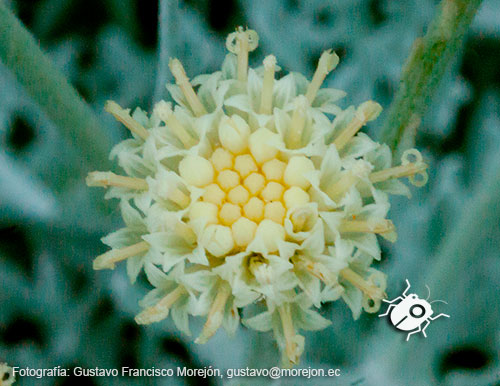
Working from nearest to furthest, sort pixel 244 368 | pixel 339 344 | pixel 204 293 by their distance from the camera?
1. pixel 204 293
2. pixel 244 368
3. pixel 339 344

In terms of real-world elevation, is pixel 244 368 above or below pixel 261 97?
below

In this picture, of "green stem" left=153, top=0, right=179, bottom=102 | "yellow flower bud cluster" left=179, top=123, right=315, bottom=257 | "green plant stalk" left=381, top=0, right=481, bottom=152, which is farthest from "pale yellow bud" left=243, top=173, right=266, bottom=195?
"green stem" left=153, top=0, right=179, bottom=102

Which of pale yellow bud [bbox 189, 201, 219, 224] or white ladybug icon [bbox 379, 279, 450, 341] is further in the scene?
white ladybug icon [bbox 379, 279, 450, 341]

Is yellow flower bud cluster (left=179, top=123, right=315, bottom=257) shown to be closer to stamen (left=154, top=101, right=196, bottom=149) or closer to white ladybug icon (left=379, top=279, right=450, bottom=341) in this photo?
stamen (left=154, top=101, right=196, bottom=149)

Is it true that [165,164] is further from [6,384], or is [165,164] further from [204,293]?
[6,384]

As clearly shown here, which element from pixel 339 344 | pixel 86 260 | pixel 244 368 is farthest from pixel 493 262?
pixel 86 260

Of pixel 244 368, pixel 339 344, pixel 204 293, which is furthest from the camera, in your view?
pixel 339 344

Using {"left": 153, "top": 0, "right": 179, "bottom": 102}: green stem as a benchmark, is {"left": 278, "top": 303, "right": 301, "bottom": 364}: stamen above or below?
below

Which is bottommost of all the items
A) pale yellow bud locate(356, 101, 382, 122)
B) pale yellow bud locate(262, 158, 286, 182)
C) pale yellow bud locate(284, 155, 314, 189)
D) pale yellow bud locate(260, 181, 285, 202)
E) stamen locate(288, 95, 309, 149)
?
pale yellow bud locate(260, 181, 285, 202)

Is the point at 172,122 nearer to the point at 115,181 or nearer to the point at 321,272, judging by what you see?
the point at 115,181
